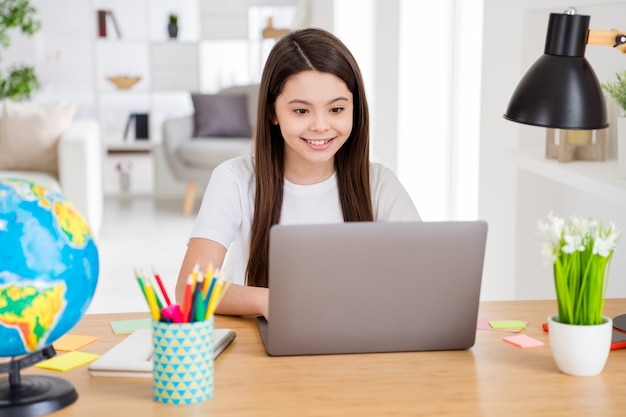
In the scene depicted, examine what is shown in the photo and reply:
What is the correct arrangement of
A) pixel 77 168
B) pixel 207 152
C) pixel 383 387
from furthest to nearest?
pixel 207 152, pixel 77 168, pixel 383 387

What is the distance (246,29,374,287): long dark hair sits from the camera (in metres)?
1.91

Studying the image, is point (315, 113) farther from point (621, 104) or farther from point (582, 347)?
point (582, 347)

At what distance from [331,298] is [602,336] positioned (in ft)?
1.33

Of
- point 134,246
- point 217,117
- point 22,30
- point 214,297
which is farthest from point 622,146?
point 22,30

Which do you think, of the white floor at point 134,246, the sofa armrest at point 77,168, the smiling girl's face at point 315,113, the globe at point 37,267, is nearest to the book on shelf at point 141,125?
the white floor at point 134,246

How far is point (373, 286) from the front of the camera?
1.39 meters

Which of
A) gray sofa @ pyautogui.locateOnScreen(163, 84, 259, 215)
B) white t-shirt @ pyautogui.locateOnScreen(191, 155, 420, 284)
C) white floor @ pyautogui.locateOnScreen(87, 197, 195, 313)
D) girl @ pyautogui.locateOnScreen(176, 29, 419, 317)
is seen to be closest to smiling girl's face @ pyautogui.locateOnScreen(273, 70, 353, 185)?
girl @ pyautogui.locateOnScreen(176, 29, 419, 317)

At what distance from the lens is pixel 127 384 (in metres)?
1.31

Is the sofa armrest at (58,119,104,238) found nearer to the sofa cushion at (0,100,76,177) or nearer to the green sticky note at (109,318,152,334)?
the sofa cushion at (0,100,76,177)

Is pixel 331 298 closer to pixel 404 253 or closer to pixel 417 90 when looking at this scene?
pixel 404 253

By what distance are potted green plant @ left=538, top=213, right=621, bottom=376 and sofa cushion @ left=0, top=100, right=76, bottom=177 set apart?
409 cm

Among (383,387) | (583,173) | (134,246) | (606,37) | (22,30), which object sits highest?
(22,30)

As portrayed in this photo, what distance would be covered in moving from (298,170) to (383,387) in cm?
85

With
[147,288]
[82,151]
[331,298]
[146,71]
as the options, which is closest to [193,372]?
[147,288]
